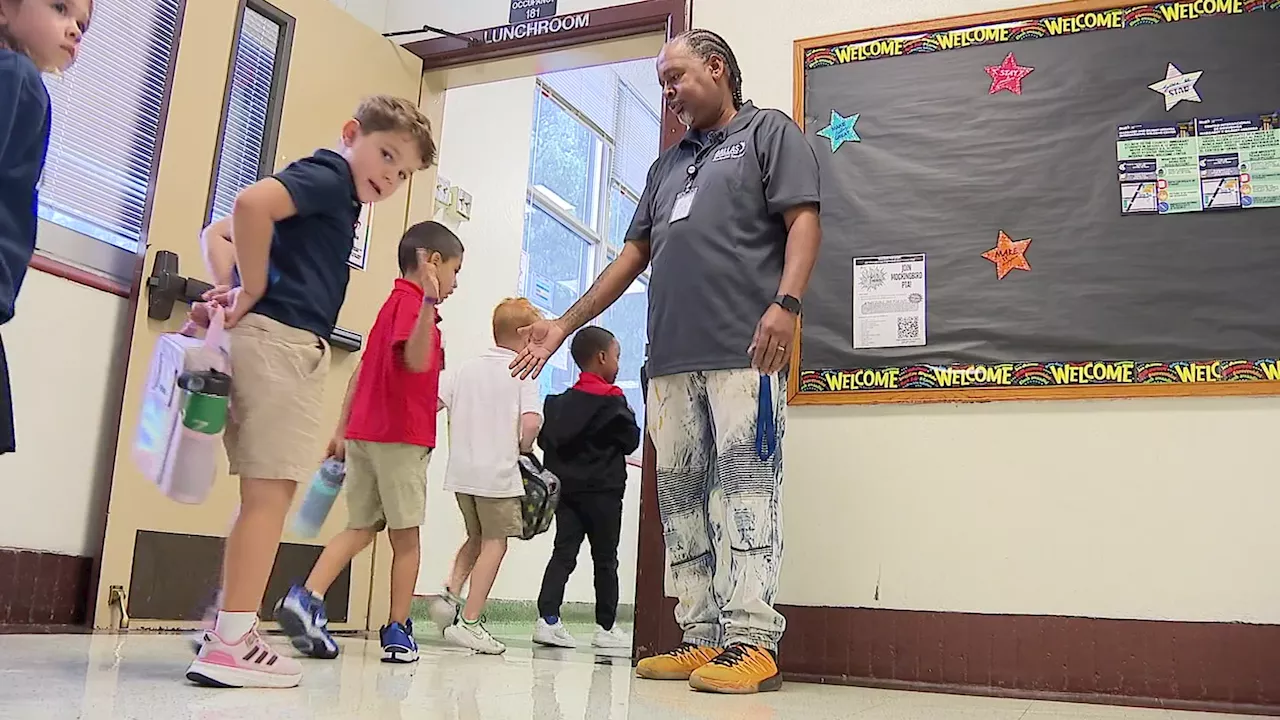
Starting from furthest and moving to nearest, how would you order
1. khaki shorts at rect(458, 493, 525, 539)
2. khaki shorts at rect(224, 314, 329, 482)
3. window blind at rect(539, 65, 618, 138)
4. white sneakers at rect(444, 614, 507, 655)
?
window blind at rect(539, 65, 618, 138), khaki shorts at rect(458, 493, 525, 539), white sneakers at rect(444, 614, 507, 655), khaki shorts at rect(224, 314, 329, 482)

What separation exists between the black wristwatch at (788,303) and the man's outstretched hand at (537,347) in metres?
0.46

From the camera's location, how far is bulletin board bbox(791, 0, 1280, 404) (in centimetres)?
241

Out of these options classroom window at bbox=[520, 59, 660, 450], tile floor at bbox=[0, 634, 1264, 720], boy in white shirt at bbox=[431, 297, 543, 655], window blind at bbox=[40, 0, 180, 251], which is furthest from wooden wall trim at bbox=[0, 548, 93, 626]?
classroom window at bbox=[520, 59, 660, 450]

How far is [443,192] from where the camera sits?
432 centimetres

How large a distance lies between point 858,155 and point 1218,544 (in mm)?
1287

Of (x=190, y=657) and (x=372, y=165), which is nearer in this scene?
(x=372, y=165)

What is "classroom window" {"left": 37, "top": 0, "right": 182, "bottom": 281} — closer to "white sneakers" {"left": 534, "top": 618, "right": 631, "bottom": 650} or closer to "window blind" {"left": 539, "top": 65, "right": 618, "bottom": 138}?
"white sneakers" {"left": 534, "top": 618, "right": 631, "bottom": 650}

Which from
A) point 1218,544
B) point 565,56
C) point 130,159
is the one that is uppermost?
point 565,56

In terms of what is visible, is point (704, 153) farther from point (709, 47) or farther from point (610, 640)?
point (610, 640)

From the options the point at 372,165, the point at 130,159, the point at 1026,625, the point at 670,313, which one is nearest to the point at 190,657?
the point at 372,165

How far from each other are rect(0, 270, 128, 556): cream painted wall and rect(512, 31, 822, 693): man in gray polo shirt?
1.30 meters

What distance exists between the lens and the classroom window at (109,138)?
2.64m

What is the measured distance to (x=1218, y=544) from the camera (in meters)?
2.27

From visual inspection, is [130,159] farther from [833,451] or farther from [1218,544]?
[1218,544]
